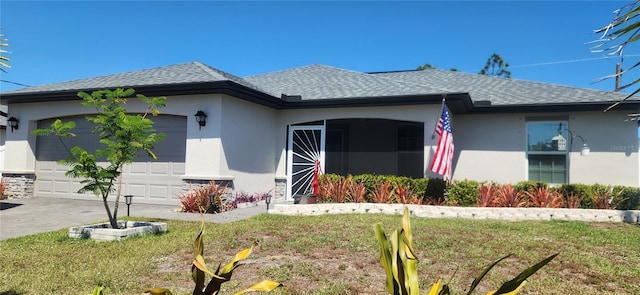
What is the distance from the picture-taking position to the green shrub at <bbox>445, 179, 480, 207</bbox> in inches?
431

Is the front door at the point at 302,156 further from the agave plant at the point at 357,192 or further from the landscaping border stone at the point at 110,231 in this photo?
the landscaping border stone at the point at 110,231

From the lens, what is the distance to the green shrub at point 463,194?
10.9m

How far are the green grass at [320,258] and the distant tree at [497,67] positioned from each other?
129ft

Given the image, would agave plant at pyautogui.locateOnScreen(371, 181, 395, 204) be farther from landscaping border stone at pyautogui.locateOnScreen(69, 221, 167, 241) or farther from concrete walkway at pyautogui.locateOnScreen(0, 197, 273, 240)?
landscaping border stone at pyautogui.locateOnScreen(69, 221, 167, 241)

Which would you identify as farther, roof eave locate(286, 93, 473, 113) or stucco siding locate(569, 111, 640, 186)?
stucco siding locate(569, 111, 640, 186)

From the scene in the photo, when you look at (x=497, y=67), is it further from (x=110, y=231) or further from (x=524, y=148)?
(x=110, y=231)

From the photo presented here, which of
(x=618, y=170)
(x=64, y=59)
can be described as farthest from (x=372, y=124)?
(x=64, y=59)

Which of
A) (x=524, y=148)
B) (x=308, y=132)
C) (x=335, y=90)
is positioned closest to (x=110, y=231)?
(x=308, y=132)

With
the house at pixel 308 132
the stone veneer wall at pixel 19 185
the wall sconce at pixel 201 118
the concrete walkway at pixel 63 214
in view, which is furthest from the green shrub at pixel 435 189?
the stone veneer wall at pixel 19 185

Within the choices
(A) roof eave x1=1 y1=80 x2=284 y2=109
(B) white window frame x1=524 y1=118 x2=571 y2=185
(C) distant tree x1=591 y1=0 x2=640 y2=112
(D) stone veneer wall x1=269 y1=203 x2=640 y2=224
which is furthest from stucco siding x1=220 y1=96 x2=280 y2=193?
(C) distant tree x1=591 y1=0 x2=640 y2=112

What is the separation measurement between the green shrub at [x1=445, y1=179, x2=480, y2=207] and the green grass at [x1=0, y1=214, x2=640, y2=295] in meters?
2.50

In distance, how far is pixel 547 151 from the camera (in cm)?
1260

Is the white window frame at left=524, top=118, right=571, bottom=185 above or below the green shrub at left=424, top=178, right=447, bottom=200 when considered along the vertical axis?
above

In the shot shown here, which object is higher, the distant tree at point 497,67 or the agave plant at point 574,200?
the distant tree at point 497,67
